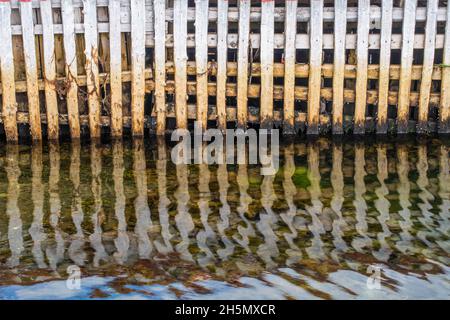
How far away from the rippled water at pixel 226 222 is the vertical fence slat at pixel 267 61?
0.62 metres

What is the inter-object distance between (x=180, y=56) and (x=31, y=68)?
2.45m

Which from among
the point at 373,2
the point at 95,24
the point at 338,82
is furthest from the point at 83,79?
the point at 373,2

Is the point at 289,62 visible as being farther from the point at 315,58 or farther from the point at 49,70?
the point at 49,70

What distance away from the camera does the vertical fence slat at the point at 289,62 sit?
11.5 metres

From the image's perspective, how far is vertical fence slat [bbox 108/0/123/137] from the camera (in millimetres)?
11500

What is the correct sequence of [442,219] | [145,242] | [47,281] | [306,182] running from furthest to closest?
[306,182], [442,219], [145,242], [47,281]

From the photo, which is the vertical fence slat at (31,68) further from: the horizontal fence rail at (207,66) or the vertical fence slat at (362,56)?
the vertical fence slat at (362,56)

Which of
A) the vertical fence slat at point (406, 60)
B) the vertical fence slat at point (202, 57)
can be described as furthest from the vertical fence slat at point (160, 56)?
the vertical fence slat at point (406, 60)

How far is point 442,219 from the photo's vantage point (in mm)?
8547

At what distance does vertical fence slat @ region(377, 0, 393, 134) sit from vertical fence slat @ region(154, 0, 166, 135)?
11.7 ft

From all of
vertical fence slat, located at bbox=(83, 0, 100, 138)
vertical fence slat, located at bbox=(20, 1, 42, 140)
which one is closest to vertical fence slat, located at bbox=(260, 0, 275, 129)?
vertical fence slat, located at bbox=(83, 0, 100, 138)

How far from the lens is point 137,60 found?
11648mm

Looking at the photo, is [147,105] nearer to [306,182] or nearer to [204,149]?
[204,149]

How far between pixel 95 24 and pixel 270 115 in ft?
10.7
